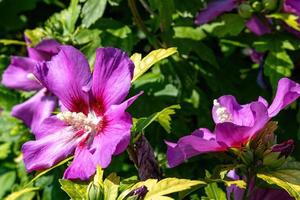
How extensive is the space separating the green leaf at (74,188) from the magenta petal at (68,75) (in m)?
0.20

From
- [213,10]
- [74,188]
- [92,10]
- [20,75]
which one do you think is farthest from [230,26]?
[74,188]

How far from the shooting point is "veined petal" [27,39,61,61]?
1.95m

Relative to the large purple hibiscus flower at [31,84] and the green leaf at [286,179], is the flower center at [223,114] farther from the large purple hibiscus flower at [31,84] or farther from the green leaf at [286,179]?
the large purple hibiscus flower at [31,84]

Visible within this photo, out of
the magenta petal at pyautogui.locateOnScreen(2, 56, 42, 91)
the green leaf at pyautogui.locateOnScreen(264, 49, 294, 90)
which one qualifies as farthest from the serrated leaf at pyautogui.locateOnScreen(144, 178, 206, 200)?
the magenta petal at pyautogui.locateOnScreen(2, 56, 42, 91)

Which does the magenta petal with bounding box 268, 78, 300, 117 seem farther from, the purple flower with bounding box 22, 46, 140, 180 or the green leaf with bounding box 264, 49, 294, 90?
the green leaf with bounding box 264, 49, 294, 90

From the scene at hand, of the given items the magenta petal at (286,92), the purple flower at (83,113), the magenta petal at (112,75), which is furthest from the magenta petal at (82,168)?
the magenta petal at (286,92)

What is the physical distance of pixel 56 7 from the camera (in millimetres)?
2783

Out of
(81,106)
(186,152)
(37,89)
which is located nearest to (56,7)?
(37,89)

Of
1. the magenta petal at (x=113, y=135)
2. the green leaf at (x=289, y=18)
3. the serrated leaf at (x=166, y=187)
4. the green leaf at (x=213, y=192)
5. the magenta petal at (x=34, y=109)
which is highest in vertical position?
the magenta petal at (x=113, y=135)

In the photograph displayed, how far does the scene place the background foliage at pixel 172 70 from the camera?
195 cm

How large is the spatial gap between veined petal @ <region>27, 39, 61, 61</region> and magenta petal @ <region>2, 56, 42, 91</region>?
0.13 feet

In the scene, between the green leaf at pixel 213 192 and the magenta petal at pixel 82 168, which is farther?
the green leaf at pixel 213 192

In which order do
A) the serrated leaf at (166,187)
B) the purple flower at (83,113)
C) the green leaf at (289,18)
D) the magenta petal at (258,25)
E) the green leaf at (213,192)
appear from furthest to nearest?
the magenta petal at (258,25), the green leaf at (289,18), the green leaf at (213,192), the purple flower at (83,113), the serrated leaf at (166,187)

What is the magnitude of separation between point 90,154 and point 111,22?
909 mm
